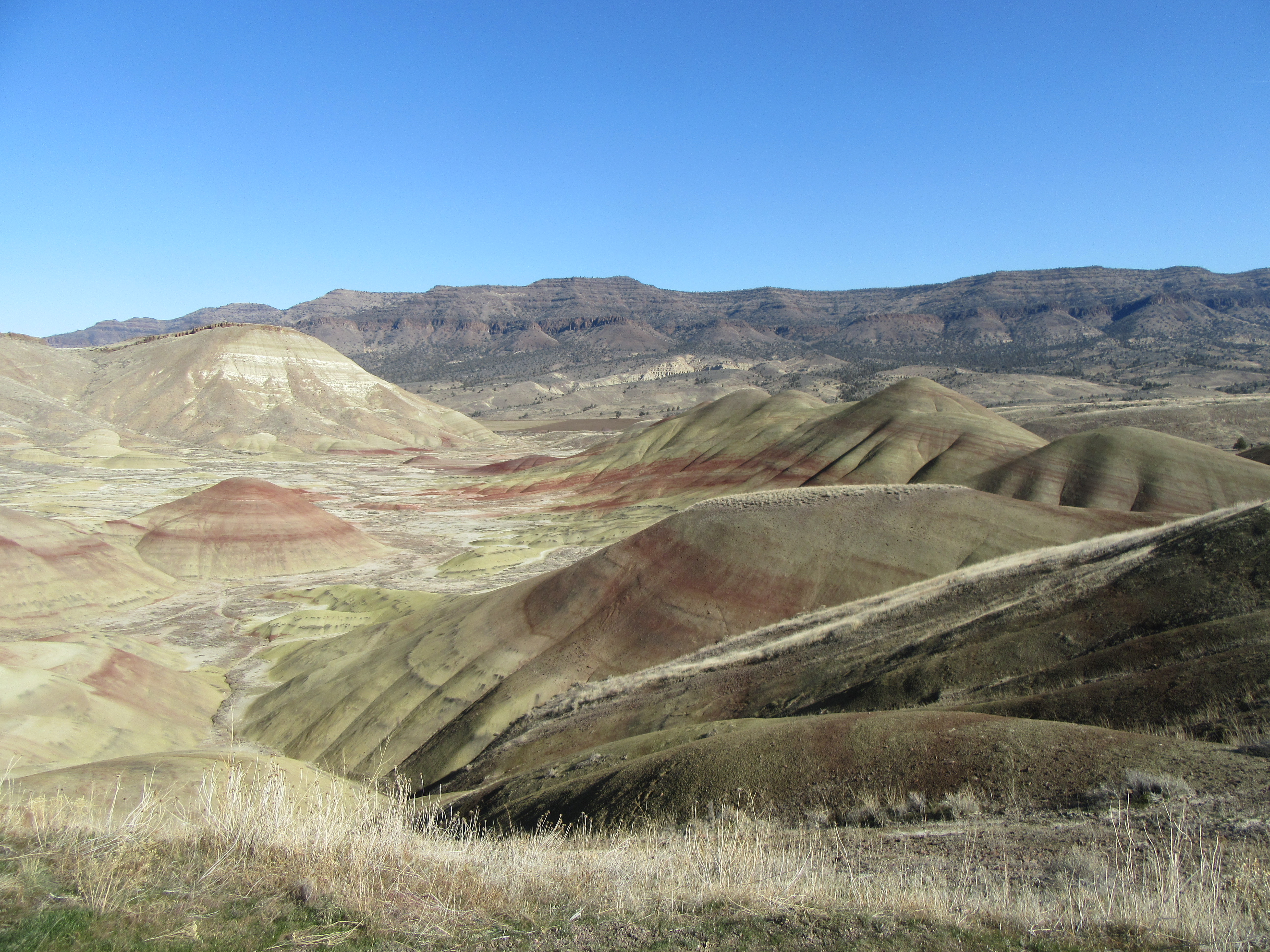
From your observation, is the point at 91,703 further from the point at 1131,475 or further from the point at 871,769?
the point at 1131,475

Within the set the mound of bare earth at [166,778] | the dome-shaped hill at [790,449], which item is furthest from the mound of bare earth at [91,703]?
the dome-shaped hill at [790,449]

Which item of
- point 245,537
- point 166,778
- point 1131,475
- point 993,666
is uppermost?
point 1131,475

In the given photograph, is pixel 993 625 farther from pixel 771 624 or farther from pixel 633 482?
pixel 633 482

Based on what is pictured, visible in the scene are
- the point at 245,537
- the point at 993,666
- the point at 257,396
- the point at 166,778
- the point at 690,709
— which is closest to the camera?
the point at 993,666

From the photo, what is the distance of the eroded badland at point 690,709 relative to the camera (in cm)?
550

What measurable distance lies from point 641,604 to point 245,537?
38.3m

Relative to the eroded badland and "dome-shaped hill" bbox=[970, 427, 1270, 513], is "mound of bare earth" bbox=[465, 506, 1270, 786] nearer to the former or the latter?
the eroded badland

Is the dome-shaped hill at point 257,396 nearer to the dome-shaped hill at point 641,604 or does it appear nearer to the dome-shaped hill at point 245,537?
the dome-shaped hill at point 245,537

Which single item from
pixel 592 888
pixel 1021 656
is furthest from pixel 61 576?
pixel 1021 656

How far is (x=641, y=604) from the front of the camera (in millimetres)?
26391

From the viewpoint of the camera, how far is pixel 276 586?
1945 inches

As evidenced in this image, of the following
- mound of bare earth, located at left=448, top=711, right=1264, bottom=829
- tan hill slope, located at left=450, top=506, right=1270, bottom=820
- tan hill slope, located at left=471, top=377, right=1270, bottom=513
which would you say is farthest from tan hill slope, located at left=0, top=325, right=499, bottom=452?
mound of bare earth, located at left=448, top=711, right=1264, bottom=829

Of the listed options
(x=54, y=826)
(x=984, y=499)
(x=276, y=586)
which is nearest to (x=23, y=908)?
(x=54, y=826)

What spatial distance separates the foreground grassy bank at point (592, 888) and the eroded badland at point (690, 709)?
35mm
